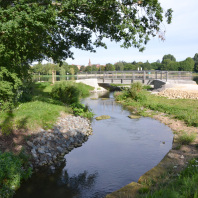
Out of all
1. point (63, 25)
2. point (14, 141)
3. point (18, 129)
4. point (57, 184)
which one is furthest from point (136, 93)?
point (57, 184)

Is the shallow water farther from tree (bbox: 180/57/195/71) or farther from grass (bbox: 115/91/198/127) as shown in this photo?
tree (bbox: 180/57/195/71)

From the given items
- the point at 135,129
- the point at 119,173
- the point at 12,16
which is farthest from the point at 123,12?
the point at 119,173

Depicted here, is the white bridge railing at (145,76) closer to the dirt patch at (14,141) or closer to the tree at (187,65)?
the dirt patch at (14,141)

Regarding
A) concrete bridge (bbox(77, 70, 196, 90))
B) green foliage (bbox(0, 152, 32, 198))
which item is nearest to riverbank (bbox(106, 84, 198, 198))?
green foliage (bbox(0, 152, 32, 198))

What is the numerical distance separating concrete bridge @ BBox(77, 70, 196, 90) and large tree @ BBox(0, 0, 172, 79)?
Answer: 16172 mm

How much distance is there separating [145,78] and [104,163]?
88.4 feet

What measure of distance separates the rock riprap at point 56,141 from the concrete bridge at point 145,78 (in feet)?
57.4

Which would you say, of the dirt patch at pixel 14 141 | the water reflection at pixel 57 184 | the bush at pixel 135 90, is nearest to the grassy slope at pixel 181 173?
the bush at pixel 135 90

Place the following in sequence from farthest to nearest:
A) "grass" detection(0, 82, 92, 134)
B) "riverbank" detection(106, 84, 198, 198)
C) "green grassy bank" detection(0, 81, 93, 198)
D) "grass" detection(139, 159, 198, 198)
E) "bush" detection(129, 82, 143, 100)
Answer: "bush" detection(129, 82, 143, 100), "grass" detection(0, 82, 92, 134), "green grassy bank" detection(0, 81, 93, 198), "riverbank" detection(106, 84, 198, 198), "grass" detection(139, 159, 198, 198)

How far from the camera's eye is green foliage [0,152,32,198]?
6160 millimetres

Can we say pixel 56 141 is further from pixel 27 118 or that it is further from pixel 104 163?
pixel 104 163

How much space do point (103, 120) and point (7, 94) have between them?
630cm

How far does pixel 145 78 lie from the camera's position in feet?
112

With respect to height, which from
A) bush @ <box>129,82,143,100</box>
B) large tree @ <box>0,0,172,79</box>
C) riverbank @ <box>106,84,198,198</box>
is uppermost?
large tree @ <box>0,0,172,79</box>
